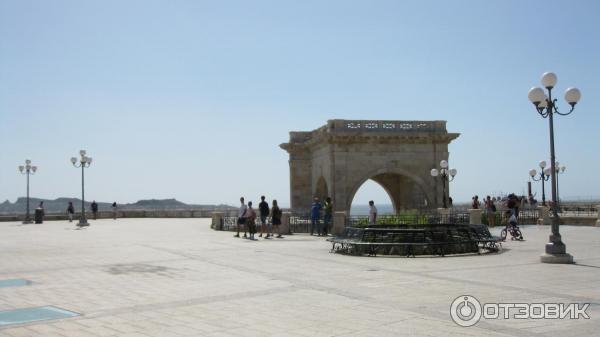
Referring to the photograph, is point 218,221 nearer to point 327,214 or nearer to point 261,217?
point 261,217

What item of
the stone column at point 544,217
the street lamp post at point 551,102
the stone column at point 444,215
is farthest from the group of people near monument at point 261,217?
the stone column at point 544,217

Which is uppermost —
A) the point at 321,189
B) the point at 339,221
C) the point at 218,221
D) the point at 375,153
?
the point at 375,153

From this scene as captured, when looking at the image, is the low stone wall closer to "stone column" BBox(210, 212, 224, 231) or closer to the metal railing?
"stone column" BBox(210, 212, 224, 231)

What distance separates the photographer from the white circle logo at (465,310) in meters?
7.76

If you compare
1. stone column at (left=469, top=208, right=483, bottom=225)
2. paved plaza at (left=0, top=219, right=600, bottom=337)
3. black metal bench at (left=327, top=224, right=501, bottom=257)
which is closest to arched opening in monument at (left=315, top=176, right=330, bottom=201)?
stone column at (left=469, top=208, right=483, bottom=225)

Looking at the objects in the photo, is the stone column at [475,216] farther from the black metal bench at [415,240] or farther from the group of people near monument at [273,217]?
the black metal bench at [415,240]

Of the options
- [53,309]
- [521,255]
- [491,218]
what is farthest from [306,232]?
[53,309]

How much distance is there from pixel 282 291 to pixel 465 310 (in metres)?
3.38

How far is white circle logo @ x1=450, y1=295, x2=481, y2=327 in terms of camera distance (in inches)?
306

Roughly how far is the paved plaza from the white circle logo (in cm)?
14

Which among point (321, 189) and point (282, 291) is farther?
point (321, 189)

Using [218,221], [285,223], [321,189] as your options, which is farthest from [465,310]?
[321,189]

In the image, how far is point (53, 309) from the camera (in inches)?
357

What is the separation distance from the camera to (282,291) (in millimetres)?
10430
